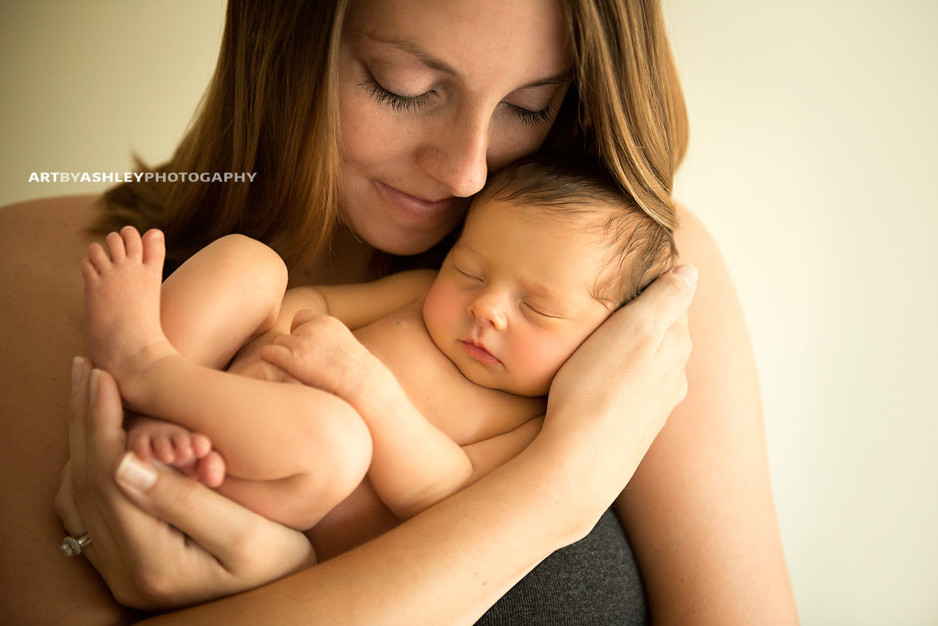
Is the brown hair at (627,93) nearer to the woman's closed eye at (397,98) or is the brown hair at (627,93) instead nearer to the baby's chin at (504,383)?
the woman's closed eye at (397,98)

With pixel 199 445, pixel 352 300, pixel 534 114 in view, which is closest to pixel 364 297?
pixel 352 300

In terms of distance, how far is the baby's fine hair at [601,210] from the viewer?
3.84 ft

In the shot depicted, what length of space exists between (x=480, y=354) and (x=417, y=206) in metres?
0.29

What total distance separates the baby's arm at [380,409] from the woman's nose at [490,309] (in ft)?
0.71

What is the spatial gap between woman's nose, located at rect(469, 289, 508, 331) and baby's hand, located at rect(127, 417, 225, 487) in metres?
0.46

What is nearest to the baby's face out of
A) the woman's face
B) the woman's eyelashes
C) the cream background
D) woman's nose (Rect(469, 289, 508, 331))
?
woman's nose (Rect(469, 289, 508, 331))

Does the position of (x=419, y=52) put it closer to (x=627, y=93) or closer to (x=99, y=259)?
(x=627, y=93)

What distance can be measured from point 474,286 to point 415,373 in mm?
172

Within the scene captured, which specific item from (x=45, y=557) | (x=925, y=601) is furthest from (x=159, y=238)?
(x=925, y=601)

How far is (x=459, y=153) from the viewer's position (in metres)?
1.11

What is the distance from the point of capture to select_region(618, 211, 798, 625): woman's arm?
124cm

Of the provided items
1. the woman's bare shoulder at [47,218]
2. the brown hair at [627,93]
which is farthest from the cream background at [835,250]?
the brown hair at [627,93]

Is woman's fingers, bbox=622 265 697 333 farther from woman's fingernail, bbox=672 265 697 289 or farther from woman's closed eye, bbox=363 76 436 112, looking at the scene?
woman's closed eye, bbox=363 76 436 112

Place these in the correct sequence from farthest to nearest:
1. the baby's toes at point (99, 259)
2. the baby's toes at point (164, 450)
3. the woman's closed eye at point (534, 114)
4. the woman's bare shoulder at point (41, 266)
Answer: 1. the woman's closed eye at point (534, 114)
2. the woman's bare shoulder at point (41, 266)
3. the baby's toes at point (99, 259)
4. the baby's toes at point (164, 450)
